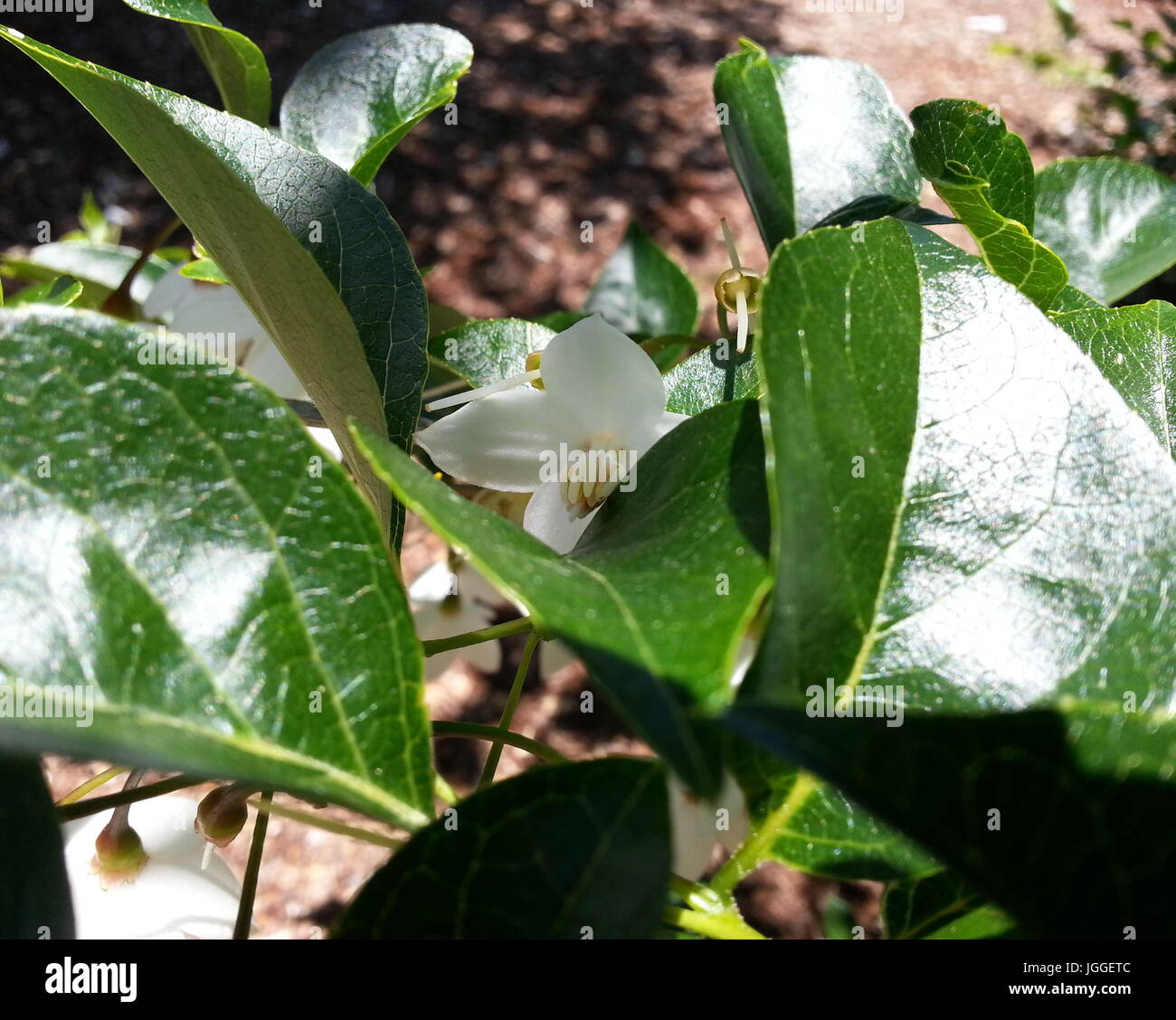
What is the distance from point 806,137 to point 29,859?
61cm

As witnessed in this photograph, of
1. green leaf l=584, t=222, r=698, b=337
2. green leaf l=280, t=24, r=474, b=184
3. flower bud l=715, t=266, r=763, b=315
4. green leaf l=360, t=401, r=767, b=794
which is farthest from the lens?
green leaf l=584, t=222, r=698, b=337

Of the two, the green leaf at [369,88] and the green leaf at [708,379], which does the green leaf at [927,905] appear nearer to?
the green leaf at [708,379]

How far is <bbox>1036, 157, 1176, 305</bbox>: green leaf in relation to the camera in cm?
78

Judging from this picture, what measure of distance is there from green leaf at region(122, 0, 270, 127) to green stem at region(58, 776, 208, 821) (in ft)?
1.41

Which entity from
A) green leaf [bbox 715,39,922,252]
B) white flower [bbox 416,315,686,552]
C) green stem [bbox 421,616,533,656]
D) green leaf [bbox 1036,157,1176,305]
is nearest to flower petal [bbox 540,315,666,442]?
white flower [bbox 416,315,686,552]

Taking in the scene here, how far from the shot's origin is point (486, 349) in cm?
66

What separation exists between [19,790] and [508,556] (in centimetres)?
21

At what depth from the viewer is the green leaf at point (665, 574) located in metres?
0.27

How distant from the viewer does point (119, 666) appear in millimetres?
297

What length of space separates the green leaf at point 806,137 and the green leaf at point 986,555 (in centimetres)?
25

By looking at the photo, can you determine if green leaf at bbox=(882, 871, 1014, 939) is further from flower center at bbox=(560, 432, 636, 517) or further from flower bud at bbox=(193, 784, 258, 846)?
flower bud at bbox=(193, 784, 258, 846)

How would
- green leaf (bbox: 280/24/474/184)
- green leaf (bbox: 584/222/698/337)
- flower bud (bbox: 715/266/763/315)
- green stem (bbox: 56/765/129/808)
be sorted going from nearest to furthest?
green stem (bbox: 56/765/129/808) < flower bud (bbox: 715/266/763/315) < green leaf (bbox: 280/24/474/184) < green leaf (bbox: 584/222/698/337)

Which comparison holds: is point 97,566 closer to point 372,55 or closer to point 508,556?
point 508,556

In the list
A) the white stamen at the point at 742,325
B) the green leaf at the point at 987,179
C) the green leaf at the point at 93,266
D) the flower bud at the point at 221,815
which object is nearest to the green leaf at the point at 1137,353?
the green leaf at the point at 987,179
